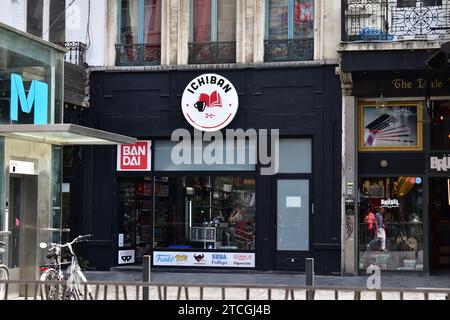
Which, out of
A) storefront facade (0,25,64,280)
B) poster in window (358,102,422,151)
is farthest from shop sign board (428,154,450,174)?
storefront facade (0,25,64,280)

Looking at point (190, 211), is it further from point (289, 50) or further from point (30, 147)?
point (30, 147)

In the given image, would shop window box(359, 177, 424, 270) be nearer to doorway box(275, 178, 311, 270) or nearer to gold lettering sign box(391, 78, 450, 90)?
doorway box(275, 178, 311, 270)

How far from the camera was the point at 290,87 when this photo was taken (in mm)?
17891

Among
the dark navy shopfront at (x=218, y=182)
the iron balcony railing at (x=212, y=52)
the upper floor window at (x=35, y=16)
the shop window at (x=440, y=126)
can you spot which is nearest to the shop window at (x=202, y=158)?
the dark navy shopfront at (x=218, y=182)

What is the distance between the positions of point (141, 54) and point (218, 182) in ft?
11.7

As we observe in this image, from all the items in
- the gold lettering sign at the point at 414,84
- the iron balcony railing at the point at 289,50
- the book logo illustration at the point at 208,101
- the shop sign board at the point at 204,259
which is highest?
the iron balcony railing at the point at 289,50

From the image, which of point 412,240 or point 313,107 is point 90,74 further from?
point 412,240

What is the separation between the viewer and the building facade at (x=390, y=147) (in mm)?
16984

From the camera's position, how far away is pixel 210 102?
59.4ft

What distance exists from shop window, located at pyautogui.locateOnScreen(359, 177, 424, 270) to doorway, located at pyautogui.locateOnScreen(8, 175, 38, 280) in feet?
23.6

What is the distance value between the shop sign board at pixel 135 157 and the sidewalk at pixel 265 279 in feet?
8.04

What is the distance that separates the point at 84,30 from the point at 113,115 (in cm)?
218

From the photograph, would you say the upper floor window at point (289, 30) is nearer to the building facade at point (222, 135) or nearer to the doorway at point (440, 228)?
the building facade at point (222, 135)
